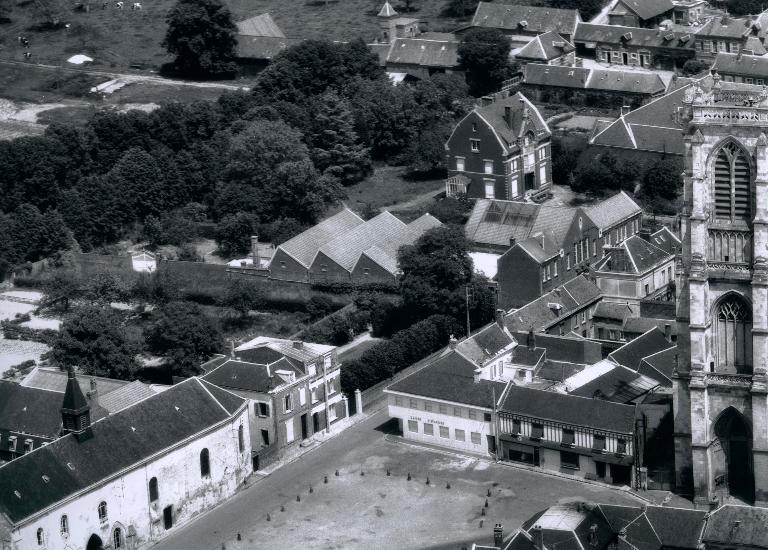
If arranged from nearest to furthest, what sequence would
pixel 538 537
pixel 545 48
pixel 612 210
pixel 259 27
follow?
pixel 538 537 → pixel 612 210 → pixel 545 48 → pixel 259 27

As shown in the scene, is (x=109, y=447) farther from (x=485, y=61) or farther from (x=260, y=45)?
(x=260, y=45)

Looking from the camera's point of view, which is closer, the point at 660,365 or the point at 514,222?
the point at 660,365

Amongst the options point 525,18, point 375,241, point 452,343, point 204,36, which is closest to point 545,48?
point 525,18

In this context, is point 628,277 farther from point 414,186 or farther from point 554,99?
point 554,99

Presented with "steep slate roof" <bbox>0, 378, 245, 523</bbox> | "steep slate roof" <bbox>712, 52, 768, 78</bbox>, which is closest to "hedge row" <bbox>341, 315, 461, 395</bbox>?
"steep slate roof" <bbox>0, 378, 245, 523</bbox>

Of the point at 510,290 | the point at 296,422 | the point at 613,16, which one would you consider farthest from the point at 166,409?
the point at 613,16

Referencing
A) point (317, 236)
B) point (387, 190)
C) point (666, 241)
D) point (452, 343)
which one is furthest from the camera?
point (387, 190)

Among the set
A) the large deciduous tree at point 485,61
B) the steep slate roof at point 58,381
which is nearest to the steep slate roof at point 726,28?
the large deciduous tree at point 485,61
